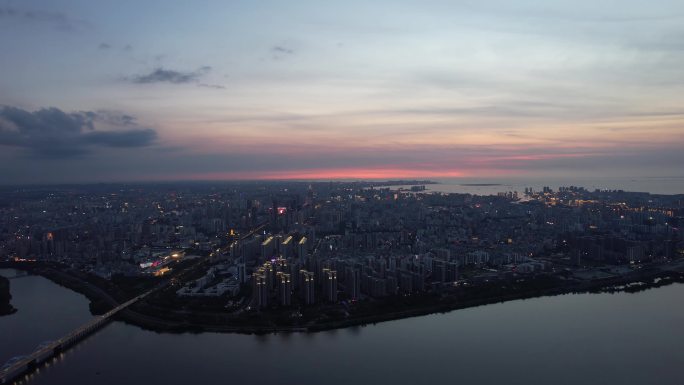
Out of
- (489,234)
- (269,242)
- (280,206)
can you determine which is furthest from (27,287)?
(280,206)

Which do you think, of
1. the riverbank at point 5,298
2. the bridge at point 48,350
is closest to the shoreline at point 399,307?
the bridge at point 48,350

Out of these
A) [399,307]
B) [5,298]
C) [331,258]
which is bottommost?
[5,298]

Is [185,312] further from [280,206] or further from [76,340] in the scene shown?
[280,206]

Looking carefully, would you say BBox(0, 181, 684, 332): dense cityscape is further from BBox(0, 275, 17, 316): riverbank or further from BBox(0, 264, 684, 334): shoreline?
BBox(0, 275, 17, 316): riverbank

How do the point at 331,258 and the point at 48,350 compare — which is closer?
the point at 48,350

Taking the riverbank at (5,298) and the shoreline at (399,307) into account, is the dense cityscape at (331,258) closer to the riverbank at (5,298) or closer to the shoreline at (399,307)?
the shoreline at (399,307)

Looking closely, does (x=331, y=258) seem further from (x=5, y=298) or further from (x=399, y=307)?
(x=5, y=298)

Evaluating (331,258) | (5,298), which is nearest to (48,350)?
(5,298)
